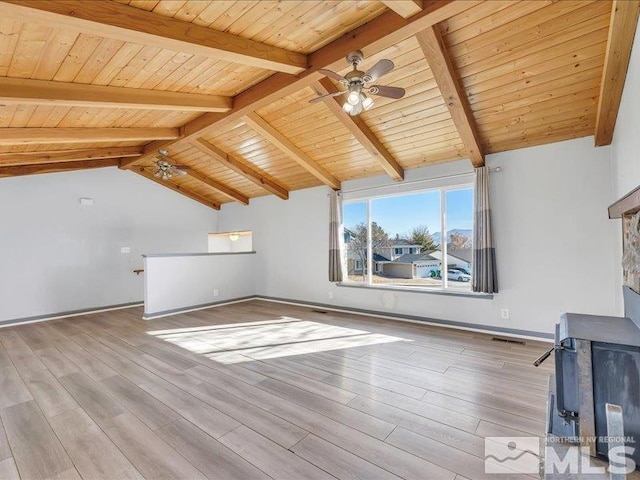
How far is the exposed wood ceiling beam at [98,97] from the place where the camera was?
8.48 feet

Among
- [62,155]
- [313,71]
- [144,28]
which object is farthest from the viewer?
[62,155]

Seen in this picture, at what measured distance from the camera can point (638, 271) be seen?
6.54 ft

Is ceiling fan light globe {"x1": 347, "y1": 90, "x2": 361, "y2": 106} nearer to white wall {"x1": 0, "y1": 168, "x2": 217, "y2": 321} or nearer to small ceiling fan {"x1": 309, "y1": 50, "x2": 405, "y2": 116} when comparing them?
small ceiling fan {"x1": 309, "y1": 50, "x2": 405, "y2": 116}

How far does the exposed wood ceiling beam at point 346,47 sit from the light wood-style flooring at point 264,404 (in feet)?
9.94

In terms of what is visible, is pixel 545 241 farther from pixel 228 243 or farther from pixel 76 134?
pixel 228 243

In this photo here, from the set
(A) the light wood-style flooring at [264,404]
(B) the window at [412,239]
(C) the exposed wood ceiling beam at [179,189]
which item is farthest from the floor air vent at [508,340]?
(C) the exposed wood ceiling beam at [179,189]

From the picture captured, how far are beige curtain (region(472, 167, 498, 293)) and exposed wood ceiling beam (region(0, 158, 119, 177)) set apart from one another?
7114 millimetres

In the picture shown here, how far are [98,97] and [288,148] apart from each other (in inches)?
95.9

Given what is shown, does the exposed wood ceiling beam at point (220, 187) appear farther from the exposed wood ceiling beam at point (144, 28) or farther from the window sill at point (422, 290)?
the exposed wood ceiling beam at point (144, 28)

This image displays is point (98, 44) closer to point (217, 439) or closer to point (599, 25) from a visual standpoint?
point (217, 439)

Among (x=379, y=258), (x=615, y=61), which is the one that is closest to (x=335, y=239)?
(x=379, y=258)

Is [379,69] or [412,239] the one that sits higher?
[379,69]

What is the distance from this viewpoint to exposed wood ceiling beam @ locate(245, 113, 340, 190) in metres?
4.17

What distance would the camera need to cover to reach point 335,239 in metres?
5.64
